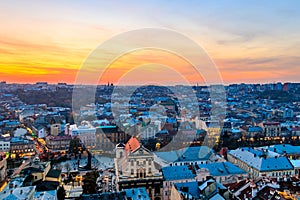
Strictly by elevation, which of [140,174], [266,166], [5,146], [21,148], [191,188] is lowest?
[21,148]

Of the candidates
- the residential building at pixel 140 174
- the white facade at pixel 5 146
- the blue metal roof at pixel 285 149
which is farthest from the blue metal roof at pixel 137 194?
the white facade at pixel 5 146

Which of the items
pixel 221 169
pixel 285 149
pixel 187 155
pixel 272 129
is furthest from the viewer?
pixel 272 129

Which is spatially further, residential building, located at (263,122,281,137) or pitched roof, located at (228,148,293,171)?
residential building, located at (263,122,281,137)

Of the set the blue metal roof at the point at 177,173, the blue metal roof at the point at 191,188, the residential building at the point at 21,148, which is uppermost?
the blue metal roof at the point at 191,188

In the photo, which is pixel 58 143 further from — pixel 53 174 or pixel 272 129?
pixel 272 129

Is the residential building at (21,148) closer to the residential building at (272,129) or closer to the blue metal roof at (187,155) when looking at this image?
the blue metal roof at (187,155)

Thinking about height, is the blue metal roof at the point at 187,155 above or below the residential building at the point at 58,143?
above

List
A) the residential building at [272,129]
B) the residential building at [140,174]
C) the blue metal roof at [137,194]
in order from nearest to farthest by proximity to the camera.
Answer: the blue metal roof at [137,194], the residential building at [140,174], the residential building at [272,129]

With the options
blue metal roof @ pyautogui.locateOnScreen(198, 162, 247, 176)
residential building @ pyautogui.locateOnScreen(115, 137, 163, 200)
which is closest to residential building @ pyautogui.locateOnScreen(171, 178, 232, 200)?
residential building @ pyautogui.locateOnScreen(115, 137, 163, 200)

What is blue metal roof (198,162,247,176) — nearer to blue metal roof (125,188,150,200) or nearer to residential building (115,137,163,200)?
residential building (115,137,163,200)

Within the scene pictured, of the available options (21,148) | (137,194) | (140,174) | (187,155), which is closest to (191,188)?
(137,194)
